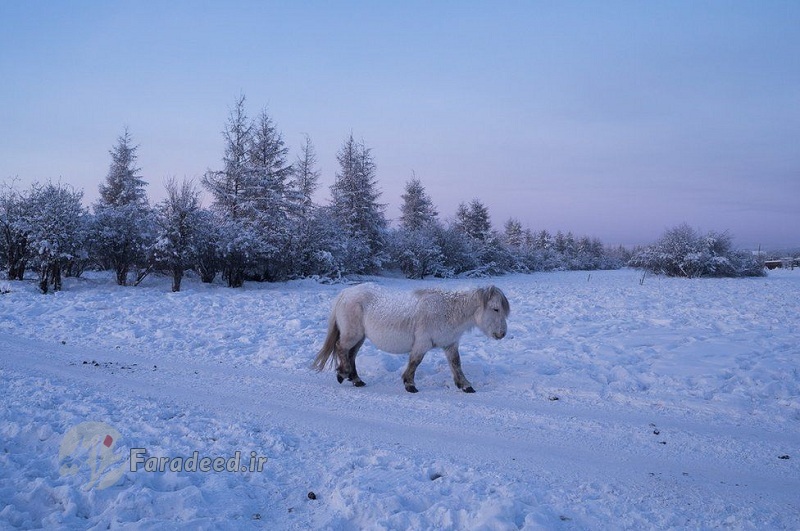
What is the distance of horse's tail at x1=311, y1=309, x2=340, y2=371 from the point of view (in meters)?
7.32

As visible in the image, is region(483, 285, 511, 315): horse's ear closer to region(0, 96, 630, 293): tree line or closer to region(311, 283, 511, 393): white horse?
region(311, 283, 511, 393): white horse

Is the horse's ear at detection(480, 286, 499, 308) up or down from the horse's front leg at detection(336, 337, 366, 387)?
up

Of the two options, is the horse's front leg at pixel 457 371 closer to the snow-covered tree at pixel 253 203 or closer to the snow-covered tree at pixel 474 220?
the snow-covered tree at pixel 253 203

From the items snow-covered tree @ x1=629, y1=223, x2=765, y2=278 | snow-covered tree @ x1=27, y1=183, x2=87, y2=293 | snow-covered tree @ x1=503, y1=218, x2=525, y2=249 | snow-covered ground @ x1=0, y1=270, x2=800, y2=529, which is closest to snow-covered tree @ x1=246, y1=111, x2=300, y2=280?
snow-covered tree @ x1=27, y1=183, x2=87, y2=293

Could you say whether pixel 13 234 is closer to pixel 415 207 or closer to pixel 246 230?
pixel 246 230

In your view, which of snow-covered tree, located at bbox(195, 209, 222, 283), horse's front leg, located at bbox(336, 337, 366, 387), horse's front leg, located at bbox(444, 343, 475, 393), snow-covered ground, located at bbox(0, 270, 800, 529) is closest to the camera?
snow-covered ground, located at bbox(0, 270, 800, 529)

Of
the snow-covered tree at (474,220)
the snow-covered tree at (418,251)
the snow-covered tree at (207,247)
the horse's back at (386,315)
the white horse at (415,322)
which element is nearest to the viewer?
the white horse at (415,322)

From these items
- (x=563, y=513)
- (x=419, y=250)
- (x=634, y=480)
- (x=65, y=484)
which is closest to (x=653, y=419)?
(x=634, y=480)

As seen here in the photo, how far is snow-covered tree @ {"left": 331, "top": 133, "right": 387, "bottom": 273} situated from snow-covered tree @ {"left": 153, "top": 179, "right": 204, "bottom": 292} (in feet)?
45.9

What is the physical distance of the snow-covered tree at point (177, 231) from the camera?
17.1 meters

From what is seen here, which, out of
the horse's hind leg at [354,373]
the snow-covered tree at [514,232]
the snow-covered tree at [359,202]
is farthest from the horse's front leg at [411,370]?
the snow-covered tree at [514,232]

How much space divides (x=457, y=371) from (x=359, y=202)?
1109 inches

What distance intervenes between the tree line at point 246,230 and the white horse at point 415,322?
12.6 metres

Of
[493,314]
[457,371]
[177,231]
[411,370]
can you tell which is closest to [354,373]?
[411,370]
